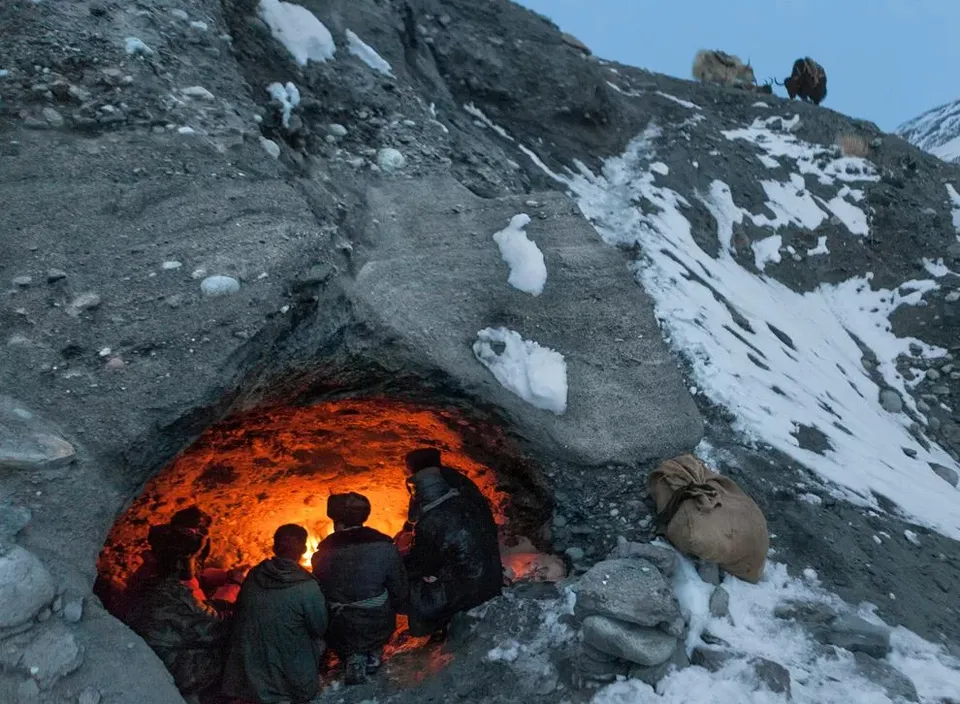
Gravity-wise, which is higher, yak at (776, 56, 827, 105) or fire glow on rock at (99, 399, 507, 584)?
yak at (776, 56, 827, 105)

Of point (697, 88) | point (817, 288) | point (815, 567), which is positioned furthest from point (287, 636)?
point (697, 88)

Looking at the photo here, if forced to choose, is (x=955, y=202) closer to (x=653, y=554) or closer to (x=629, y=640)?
(x=653, y=554)

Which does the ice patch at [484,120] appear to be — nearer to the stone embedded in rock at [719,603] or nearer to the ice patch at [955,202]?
the stone embedded in rock at [719,603]

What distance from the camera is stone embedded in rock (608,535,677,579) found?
12.7 ft

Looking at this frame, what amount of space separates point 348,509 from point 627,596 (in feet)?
5.37

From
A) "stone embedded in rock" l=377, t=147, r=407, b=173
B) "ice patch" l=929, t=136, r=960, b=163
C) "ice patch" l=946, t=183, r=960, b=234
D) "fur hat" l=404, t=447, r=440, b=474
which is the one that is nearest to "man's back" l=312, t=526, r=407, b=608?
"fur hat" l=404, t=447, r=440, b=474

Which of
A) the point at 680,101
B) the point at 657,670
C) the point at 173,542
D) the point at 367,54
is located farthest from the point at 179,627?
the point at 680,101

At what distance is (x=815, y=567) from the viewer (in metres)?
4.25

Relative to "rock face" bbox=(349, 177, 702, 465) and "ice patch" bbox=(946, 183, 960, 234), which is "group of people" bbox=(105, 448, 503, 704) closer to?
"rock face" bbox=(349, 177, 702, 465)

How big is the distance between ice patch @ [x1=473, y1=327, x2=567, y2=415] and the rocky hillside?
0.7 inches

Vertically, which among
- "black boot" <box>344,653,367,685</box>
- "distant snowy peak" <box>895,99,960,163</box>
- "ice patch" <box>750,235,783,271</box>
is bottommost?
"black boot" <box>344,653,367,685</box>

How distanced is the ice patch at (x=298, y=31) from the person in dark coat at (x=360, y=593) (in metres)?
3.93

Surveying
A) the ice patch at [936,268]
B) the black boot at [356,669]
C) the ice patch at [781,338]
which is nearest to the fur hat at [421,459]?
the black boot at [356,669]

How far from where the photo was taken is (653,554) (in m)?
3.90
